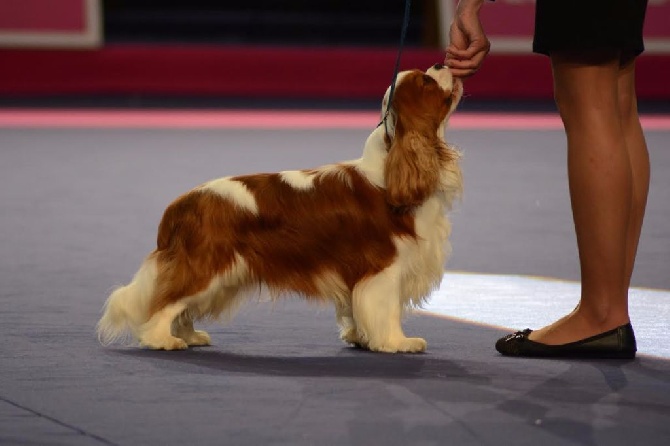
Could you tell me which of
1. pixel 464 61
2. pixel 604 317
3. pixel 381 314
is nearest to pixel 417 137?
pixel 464 61

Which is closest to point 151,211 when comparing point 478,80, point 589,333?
point 589,333

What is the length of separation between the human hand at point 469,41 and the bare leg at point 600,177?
231 mm

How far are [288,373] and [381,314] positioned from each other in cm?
37

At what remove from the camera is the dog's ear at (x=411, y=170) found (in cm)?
311

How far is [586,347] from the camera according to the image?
3.06 meters

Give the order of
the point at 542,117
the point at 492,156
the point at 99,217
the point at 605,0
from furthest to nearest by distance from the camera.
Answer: the point at 542,117
the point at 492,156
the point at 99,217
the point at 605,0

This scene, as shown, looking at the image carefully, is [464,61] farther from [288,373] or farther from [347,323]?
[288,373]

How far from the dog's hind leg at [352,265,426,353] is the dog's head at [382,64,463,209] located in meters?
0.18

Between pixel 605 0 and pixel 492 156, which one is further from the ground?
pixel 605 0

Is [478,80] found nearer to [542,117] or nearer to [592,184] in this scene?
[542,117]

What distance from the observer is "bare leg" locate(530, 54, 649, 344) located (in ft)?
9.89

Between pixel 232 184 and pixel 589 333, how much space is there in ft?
2.96

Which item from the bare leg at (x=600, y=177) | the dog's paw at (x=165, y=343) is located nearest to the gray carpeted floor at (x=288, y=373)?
the dog's paw at (x=165, y=343)

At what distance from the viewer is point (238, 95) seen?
12.1 meters
